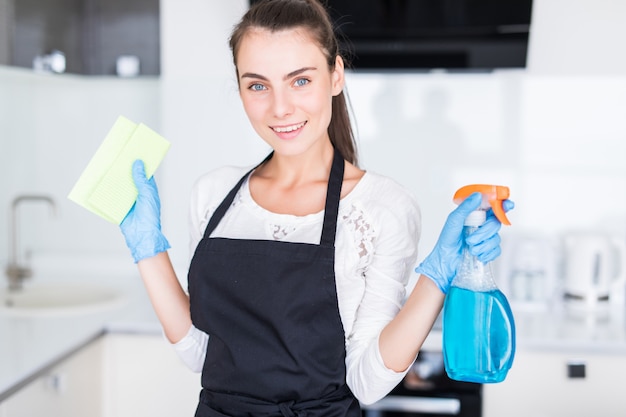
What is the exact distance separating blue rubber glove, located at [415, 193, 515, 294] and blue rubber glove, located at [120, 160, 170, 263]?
493 millimetres

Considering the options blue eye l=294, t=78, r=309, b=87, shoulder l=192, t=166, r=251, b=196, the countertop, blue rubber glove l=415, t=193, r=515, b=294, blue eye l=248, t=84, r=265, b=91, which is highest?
blue eye l=294, t=78, r=309, b=87

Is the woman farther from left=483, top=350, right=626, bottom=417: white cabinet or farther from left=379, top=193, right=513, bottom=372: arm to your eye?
left=483, top=350, right=626, bottom=417: white cabinet

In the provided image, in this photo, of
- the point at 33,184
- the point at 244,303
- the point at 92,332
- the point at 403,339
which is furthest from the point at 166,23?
the point at 403,339

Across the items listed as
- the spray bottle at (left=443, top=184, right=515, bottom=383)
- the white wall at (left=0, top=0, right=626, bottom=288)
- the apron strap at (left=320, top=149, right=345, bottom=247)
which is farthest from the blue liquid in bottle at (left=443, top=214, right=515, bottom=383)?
the white wall at (left=0, top=0, right=626, bottom=288)

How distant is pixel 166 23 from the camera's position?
2475mm

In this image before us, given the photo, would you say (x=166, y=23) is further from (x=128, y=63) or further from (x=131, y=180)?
(x=131, y=180)

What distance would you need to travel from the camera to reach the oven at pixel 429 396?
2033 millimetres

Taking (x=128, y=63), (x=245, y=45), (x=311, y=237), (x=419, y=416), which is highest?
(x=128, y=63)

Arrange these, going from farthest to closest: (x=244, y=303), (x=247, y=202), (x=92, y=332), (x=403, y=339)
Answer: (x=92, y=332) → (x=247, y=202) → (x=244, y=303) → (x=403, y=339)

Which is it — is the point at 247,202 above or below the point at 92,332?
above

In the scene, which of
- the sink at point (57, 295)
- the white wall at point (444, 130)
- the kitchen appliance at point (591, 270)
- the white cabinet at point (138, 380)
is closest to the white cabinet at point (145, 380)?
the white cabinet at point (138, 380)

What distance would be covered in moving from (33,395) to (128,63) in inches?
50.4

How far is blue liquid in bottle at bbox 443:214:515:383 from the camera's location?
1.11 meters

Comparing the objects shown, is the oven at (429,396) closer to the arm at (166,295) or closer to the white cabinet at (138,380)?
the white cabinet at (138,380)
